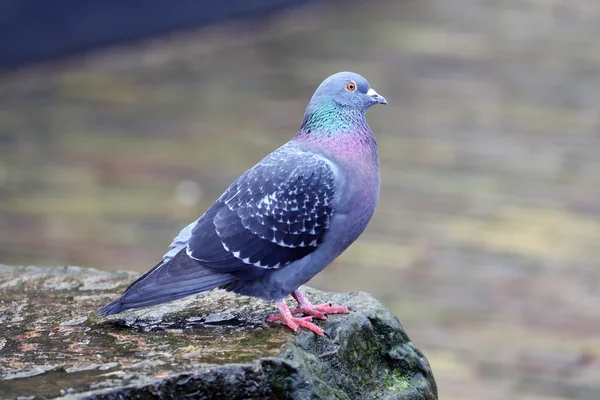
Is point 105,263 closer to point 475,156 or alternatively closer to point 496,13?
point 475,156

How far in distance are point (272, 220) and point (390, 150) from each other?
18.9 ft

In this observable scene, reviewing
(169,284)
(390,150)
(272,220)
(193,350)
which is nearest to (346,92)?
(272,220)

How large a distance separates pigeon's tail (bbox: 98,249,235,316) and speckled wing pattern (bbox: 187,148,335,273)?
4 cm

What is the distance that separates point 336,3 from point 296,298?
1159 centimetres

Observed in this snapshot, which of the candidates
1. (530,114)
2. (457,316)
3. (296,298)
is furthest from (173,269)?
(530,114)

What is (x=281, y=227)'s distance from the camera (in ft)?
13.1

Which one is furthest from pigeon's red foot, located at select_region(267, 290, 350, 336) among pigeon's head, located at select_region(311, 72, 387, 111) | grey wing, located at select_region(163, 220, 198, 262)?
pigeon's head, located at select_region(311, 72, 387, 111)

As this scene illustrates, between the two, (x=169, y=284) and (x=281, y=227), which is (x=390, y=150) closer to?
(x=281, y=227)

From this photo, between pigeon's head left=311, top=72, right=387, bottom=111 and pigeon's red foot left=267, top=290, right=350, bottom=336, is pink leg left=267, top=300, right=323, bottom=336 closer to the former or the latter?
pigeon's red foot left=267, top=290, right=350, bottom=336

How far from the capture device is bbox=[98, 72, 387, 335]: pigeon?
3.95 meters

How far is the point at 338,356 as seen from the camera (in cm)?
396

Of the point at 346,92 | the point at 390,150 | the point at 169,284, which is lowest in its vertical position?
the point at 169,284

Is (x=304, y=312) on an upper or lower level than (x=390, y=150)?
lower

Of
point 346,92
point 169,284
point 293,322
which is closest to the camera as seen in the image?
point 169,284
